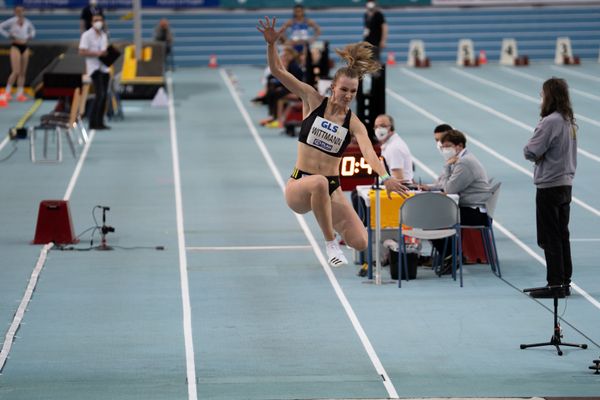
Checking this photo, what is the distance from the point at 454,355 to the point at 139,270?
13.3 feet

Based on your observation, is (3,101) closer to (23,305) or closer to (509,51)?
(509,51)

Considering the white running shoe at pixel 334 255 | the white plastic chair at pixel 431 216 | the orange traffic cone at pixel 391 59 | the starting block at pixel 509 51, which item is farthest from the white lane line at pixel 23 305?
the starting block at pixel 509 51

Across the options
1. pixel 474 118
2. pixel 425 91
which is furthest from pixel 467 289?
pixel 425 91

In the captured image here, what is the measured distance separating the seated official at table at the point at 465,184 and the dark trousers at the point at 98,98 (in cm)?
1047

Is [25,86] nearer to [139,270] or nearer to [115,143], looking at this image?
[115,143]

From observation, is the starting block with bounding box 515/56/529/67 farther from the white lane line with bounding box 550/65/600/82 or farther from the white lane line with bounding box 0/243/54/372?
the white lane line with bounding box 0/243/54/372

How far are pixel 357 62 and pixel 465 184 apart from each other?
4202mm

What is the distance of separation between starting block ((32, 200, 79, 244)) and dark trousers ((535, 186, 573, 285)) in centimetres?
524

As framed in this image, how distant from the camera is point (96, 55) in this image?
68.3 feet

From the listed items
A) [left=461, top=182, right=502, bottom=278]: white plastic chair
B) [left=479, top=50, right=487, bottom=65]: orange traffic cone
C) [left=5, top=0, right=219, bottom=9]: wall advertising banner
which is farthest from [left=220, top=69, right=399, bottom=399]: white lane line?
[left=5, top=0, right=219, bottom=9]: wall advertising banner

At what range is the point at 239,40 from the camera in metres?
35.4

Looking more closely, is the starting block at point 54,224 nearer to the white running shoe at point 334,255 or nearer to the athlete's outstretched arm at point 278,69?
the white running shoe at point 334,255

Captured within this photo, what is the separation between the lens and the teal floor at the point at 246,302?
8.50 meters

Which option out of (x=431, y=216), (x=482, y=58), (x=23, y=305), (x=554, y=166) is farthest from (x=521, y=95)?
(x=23, y=305)
